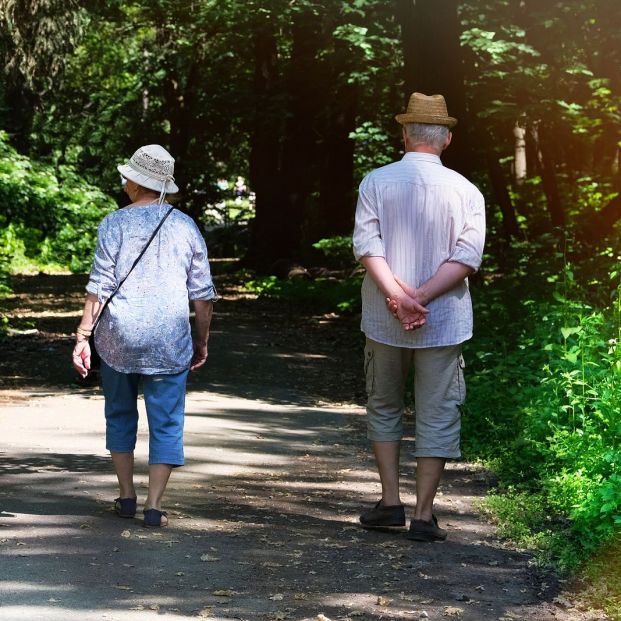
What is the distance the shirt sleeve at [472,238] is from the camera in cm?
615

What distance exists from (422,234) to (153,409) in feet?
5.28

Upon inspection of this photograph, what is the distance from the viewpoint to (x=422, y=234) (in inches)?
244

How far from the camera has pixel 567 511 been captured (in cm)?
660

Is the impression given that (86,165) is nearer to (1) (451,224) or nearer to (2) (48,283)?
(2) (48,283)

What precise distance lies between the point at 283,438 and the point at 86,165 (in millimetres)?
29879

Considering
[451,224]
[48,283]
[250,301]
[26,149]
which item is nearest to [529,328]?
[451,224]

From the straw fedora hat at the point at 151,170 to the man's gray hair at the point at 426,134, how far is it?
122 centimetres

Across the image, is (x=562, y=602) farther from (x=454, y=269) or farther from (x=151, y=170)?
(x=151, y=170)

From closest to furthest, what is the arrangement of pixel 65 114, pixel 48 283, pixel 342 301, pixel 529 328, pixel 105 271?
pixel 105 271, pixel 529 328, pixel 342 301, pixel 48 283, pixel 65 114

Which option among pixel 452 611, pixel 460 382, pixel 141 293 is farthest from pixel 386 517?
pixel 141 293

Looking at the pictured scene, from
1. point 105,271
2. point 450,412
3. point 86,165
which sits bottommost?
point 450,412

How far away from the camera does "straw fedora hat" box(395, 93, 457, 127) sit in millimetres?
6238

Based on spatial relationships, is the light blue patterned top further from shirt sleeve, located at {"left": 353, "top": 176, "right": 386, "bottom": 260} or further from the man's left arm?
the man's left arm

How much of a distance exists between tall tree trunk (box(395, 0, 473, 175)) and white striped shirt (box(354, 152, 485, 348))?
8.94 metres
